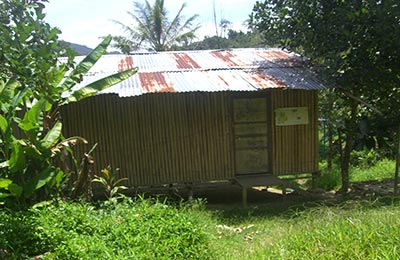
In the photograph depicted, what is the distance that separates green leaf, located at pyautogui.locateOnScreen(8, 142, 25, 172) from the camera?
16.4 ft

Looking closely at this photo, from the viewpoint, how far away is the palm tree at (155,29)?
2106 centimetres

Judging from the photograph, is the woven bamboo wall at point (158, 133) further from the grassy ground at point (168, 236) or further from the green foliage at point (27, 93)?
the grassy ground at point (168, 236)

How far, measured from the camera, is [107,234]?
452 centimetres

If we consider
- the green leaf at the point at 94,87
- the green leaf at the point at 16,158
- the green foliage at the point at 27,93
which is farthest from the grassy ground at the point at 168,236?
the green leaf at the point at 94,87

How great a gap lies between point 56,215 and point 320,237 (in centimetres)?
313

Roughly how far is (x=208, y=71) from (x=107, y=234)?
4.30 meters

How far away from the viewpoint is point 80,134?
7.65m

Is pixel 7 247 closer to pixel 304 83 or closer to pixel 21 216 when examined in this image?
pixel 21 216

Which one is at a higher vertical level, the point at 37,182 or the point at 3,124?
the point at 3,124

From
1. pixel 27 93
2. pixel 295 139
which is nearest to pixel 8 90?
pixel 27 93

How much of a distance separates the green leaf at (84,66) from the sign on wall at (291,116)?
147 inches

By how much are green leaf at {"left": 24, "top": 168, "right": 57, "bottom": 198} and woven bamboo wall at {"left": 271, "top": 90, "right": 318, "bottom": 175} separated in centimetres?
471

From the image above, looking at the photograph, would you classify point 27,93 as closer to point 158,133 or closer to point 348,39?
point 158,133

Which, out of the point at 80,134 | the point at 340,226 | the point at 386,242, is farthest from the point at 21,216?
the point at 386,242
